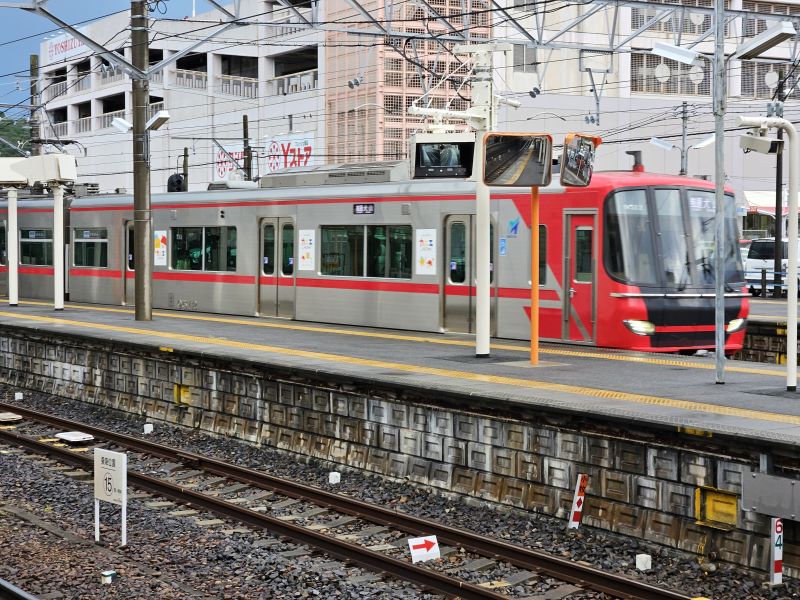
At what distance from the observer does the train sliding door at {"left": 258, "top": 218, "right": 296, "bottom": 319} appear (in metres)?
22.0

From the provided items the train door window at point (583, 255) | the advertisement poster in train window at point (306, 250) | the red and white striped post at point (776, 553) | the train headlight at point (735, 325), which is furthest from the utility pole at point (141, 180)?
the red and white striped post at point (776, 553)

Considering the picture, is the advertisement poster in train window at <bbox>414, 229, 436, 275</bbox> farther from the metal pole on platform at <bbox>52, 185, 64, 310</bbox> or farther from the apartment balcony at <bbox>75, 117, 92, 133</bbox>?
the apartment balcony at <bbox>75, 117, 92, 133</bbox>

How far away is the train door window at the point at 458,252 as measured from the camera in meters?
18.4

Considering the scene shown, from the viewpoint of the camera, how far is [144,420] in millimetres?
17594

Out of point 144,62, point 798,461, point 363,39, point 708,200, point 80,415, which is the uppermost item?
point 363,39

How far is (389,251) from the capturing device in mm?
19766

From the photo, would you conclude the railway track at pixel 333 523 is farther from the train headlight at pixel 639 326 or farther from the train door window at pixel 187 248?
the train door window at pixel 187 248

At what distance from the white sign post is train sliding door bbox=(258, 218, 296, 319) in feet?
38.9

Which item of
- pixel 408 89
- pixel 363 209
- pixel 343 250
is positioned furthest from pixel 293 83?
pixel 363 209

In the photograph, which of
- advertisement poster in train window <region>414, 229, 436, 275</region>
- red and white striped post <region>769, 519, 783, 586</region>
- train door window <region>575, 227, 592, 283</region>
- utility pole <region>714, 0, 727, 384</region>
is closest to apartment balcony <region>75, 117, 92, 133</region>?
advertisement poster in train window <region>414, 229, 436, 275</region>

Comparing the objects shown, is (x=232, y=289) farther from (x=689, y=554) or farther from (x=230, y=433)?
(x=689, y=554)

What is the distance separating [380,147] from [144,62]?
2729 cm

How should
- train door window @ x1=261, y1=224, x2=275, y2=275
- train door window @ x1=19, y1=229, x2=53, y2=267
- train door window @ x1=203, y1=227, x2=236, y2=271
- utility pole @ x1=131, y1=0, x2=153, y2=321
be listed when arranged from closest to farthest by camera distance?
utility pole @ x1=131, y1=0, x2=153, y2=321, train door window @ x1=261, y1=224, x2=275, y2=275, train door window @ x1=203, y1=227, x2=236, y2=271, train door window @ x1=19, y1=229, x2=53, y2=267

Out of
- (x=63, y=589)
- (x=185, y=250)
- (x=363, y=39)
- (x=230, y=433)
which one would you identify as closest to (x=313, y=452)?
(x=230, y=433)
